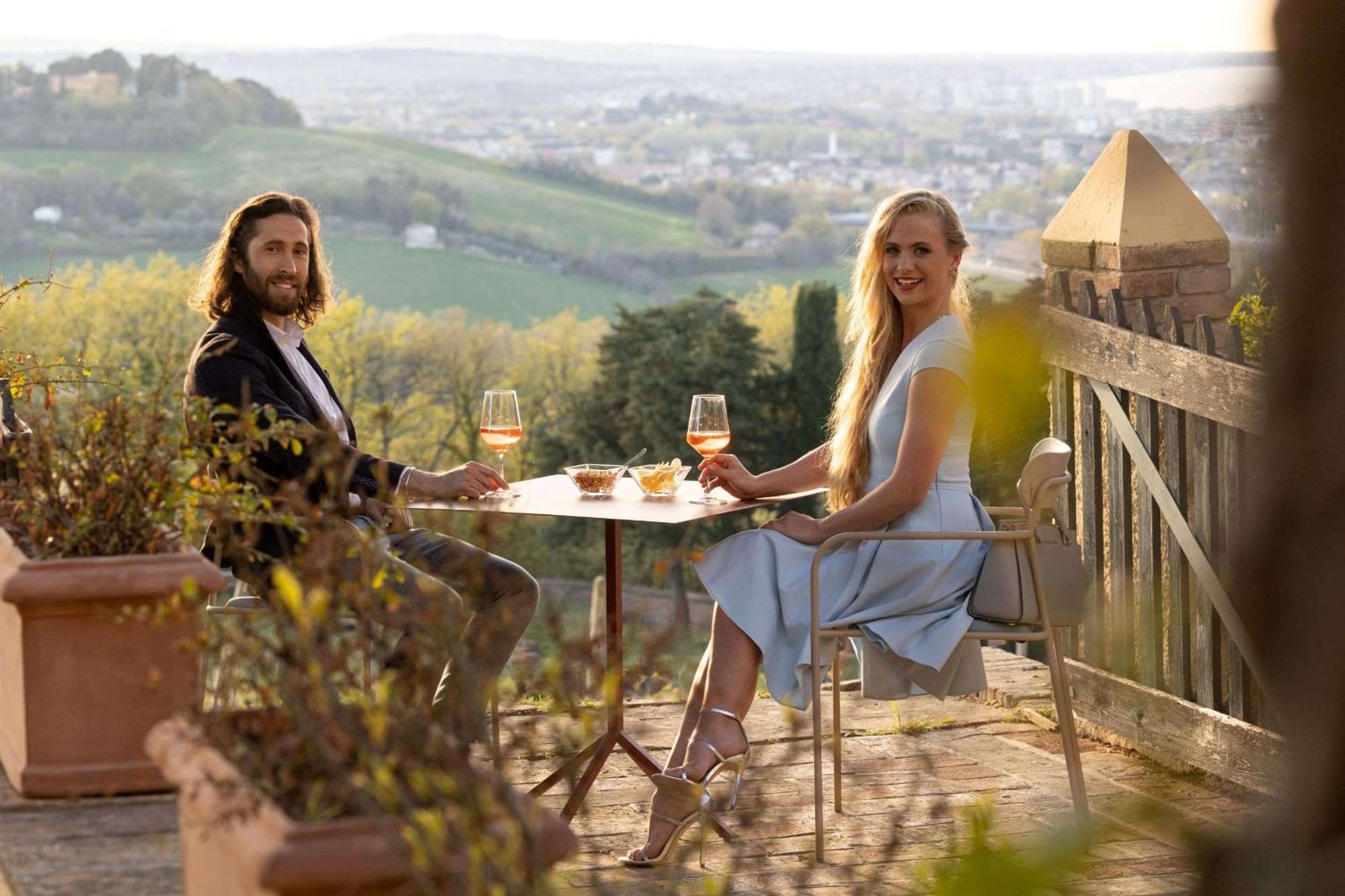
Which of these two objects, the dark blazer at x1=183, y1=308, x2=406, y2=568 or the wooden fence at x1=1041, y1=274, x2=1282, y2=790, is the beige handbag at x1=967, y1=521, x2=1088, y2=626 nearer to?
the wooden fence at x1=1041, y1=274, x2=1282, y2=790

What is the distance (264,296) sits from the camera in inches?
142

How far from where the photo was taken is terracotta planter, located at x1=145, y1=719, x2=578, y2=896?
4.85 feet

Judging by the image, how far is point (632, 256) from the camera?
65.7 m

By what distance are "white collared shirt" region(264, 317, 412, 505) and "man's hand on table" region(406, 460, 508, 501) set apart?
0.67 feet

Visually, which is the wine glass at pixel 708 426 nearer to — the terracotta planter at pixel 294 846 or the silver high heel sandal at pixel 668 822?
the silver high heel sandal at pixel 668 822

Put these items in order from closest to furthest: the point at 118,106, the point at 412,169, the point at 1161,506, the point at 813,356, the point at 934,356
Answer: the point at 934,356 < the point at 1161,506 < the point at 813,356 < the point at 412,169 < the point at 118,106

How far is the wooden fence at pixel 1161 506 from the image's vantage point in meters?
3.52

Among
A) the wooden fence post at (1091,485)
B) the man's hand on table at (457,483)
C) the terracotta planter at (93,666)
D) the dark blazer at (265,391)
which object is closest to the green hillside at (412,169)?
the wooden fence post at (1091,485)

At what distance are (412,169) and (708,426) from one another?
68.7 meters

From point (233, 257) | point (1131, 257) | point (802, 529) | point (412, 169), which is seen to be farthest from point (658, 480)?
point (412, 169)

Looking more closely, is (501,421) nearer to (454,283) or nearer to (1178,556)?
(1178,556)

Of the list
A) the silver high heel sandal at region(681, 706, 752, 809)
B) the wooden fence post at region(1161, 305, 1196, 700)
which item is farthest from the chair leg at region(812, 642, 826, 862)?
the wooden fence post at region(1161, 305, 1196, 700)

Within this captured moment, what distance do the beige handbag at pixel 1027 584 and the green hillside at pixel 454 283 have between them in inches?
2178

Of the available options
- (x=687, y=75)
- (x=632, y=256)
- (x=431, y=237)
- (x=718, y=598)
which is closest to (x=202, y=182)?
(x=431, y=237)
